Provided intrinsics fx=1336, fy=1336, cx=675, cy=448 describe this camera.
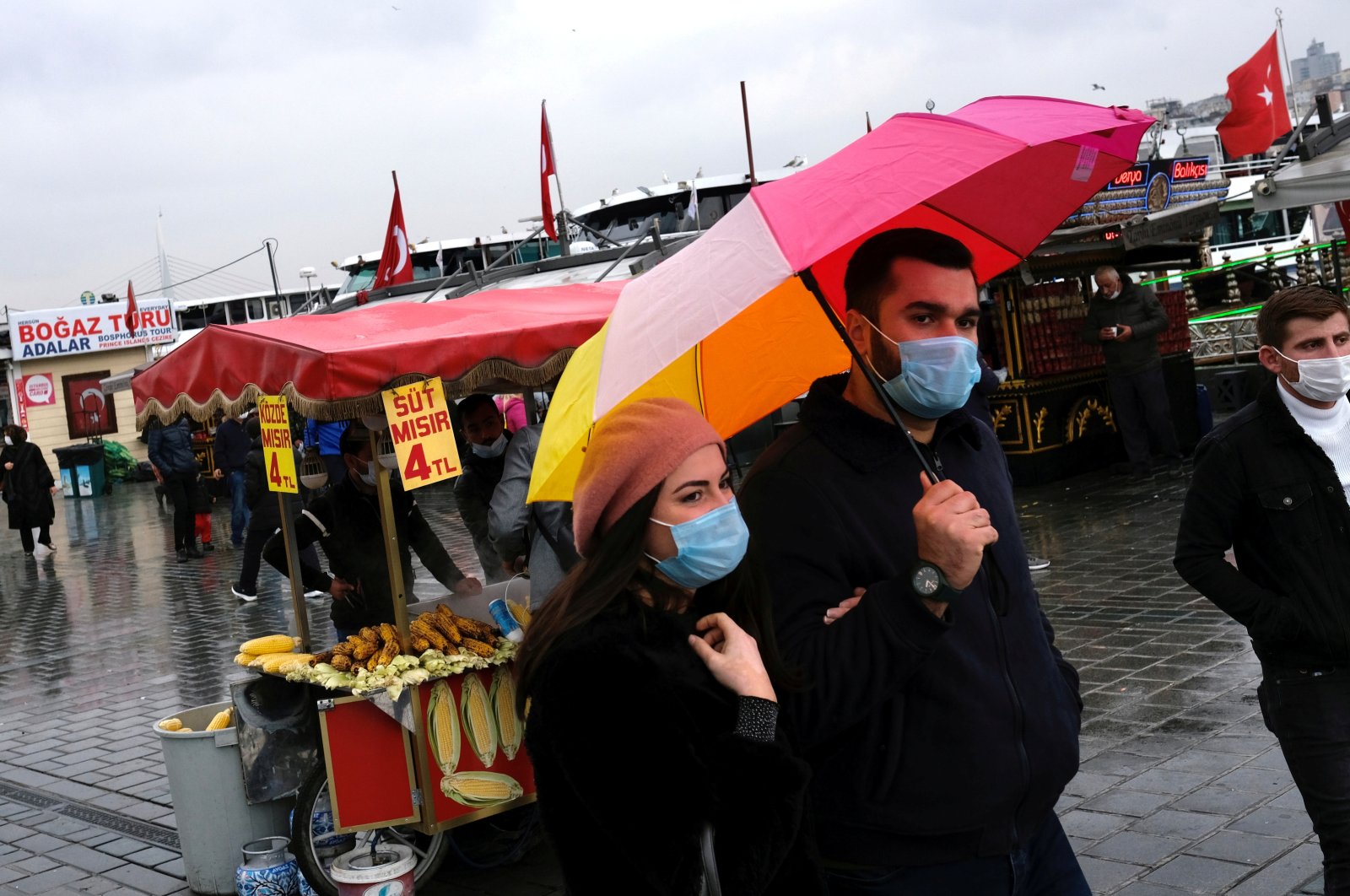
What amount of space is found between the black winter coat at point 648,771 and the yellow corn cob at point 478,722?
3331 mm

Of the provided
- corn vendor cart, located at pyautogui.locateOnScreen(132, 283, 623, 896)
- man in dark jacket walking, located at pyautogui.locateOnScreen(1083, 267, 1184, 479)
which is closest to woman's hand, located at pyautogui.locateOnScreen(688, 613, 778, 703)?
corn vendor cart, located at pyautogui.locateOnScreen(132, 283, 623, 896)

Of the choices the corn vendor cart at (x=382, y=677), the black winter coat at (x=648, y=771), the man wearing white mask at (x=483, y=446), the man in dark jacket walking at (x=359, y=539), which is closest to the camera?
the black winter coat at (x=648, y=771)

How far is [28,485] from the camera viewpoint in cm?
1930

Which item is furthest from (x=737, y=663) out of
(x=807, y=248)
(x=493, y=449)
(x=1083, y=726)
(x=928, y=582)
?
(x=493, y=449)

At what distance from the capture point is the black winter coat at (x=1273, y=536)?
3.42 m

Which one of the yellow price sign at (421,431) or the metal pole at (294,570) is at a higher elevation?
the yellow price sign at (421,431)

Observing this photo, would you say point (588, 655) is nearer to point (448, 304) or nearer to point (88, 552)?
point (448, 304)

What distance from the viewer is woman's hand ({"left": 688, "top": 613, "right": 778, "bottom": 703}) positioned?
2.16 meters

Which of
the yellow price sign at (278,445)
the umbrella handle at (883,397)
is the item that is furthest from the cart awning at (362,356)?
the umbrella handle at (883,397)

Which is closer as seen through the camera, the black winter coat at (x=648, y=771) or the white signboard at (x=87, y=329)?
the black winter coat at (x=648, y=771)

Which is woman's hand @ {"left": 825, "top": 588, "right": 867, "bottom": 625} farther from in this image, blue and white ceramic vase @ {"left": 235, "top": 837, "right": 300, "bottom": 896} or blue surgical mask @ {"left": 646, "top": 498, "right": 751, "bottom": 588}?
blue and white ceramic vase @ {"left": 235, "top": 837, "right": 300, "bottom": 896}

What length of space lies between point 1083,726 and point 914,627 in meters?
4.45

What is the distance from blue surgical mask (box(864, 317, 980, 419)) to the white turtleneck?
1.41 meters

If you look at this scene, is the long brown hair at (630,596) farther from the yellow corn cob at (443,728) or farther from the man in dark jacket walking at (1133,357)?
the man in dark jacket walking at (1133,357)
